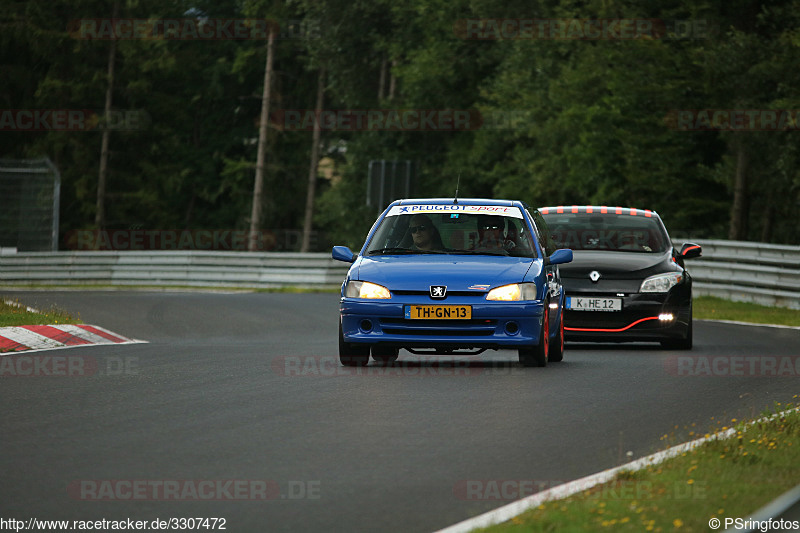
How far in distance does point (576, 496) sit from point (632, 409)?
12.7ft

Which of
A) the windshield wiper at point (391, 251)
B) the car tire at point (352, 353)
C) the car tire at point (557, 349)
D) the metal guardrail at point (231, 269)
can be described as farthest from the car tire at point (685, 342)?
the metal guardrail at point (231, 269)

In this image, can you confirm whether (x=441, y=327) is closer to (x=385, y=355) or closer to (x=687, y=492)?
(x=385, y=355)

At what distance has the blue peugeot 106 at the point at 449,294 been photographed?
42.1ft

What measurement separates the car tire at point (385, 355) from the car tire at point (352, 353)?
328 millimetres

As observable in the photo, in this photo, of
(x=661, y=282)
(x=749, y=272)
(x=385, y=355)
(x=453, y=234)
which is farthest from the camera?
(x=749, y=272)

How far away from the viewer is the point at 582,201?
46.8 meters

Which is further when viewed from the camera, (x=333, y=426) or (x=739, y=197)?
(x=739, y=197)

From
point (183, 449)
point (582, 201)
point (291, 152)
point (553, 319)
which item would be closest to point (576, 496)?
point (183, 449)

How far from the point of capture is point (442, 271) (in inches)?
511

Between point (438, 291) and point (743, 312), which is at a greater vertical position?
point (438, 291)

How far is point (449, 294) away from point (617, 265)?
158 inches

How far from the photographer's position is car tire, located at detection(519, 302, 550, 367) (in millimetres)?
13308

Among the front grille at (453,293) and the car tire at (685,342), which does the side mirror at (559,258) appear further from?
the car tire at (685,342)

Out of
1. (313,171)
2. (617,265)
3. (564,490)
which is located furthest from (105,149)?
(564,490)
